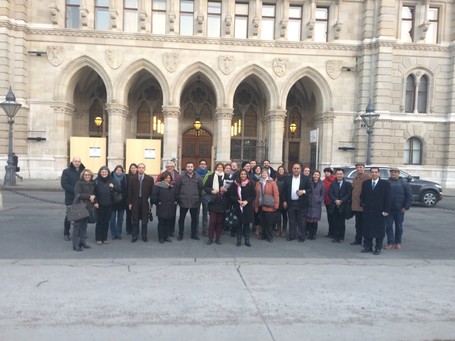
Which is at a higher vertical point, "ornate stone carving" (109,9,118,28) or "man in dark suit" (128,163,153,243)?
"ornate stone carving" (109,9,118,28)

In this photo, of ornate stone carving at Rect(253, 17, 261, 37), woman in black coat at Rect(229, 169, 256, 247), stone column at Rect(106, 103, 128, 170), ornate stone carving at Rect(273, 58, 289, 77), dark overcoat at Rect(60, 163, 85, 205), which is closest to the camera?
woman in black coat at Rect(229, 169, 256, 247)

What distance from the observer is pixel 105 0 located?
22375 mm

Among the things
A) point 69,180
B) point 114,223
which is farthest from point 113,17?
point 114,223

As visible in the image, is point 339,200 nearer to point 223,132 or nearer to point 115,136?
point 223,132

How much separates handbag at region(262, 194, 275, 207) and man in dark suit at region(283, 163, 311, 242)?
472mm

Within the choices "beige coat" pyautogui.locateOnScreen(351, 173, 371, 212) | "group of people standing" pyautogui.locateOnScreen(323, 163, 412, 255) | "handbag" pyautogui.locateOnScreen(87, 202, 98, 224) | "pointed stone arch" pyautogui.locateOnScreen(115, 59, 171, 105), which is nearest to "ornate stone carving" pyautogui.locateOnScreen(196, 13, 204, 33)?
"pointed stone arch" pyautogui.locateOnScreen(115, 59, 171, 105)

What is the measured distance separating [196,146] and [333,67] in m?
11.2

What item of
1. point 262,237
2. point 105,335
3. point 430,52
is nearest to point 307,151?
point 430,52

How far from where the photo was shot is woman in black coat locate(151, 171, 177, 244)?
7.47 meters

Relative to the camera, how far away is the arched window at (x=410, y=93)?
76.6 feet

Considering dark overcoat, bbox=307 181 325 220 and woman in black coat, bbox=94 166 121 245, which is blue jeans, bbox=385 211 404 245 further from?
woman in black coat, bbox=94 166 121 245

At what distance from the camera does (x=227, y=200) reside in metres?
7.66

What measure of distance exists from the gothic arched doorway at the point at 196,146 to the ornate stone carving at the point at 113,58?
742 cm

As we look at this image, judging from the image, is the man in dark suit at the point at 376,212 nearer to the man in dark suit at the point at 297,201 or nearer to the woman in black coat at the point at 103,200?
the man in dark suit at the point at 297,201
